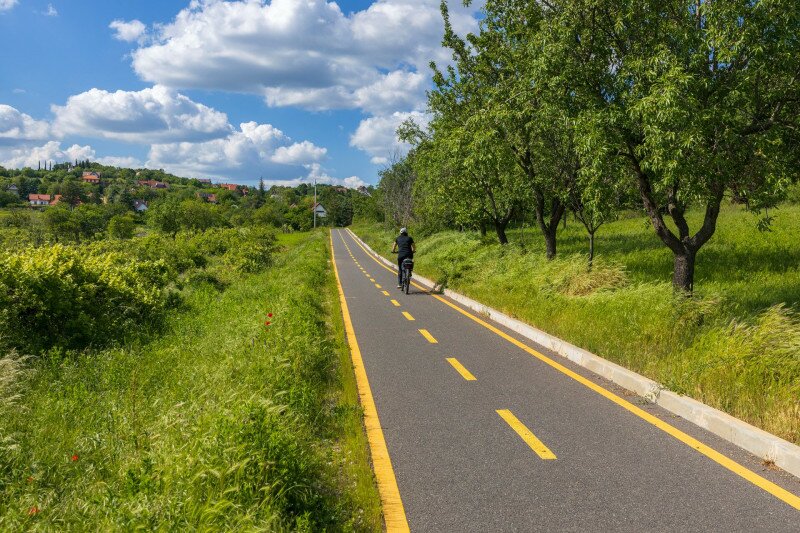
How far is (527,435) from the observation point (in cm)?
494

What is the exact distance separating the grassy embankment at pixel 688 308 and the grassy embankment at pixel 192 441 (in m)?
3.90

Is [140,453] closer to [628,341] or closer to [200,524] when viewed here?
[200,524]

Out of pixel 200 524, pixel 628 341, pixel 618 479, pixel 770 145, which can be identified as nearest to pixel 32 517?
pixel 200 524

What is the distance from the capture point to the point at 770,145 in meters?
8.71

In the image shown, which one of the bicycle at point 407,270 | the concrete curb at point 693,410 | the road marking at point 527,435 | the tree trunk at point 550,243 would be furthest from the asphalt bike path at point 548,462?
the tree trunk at point 550,243

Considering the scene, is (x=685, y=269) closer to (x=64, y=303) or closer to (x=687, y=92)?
(x=687, y=92)

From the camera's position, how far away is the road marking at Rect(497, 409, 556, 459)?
4.52 m

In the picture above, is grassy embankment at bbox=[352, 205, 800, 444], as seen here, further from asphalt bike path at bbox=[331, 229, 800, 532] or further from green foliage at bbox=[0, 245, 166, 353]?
green foliage at bbox=[0, 245, 166, 353]

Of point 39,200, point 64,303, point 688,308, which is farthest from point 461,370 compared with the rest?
point 39,200

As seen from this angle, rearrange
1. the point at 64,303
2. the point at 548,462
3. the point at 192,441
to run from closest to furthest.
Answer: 1. the point at 192,441
2. the point at 548,462
3. the point at 64,303

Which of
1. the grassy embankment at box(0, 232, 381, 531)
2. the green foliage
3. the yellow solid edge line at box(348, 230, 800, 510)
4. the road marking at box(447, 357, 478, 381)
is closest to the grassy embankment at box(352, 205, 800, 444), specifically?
the yellow solid edge line at box(348, 230, 800, 510)

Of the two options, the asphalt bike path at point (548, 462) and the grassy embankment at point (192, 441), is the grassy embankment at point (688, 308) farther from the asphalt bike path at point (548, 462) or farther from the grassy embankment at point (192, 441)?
the grassy embankment at point (192, 441)

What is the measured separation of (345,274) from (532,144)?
11.9 metres

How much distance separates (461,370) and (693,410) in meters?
3.01
